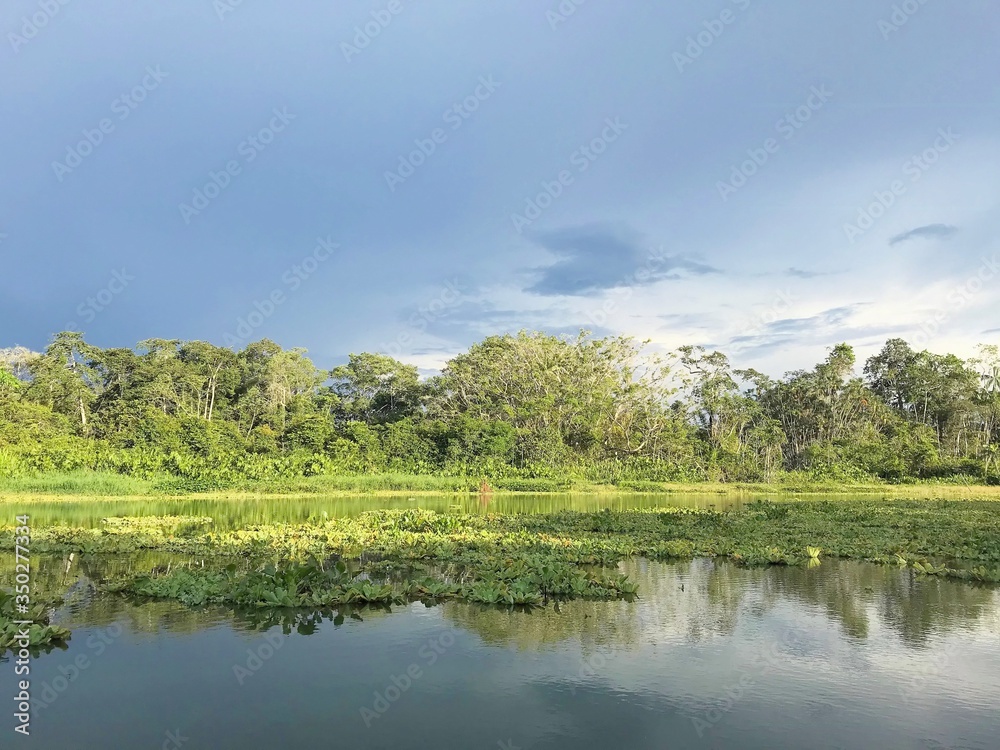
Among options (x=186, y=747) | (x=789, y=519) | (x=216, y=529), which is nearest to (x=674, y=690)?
(x=186, y=747)

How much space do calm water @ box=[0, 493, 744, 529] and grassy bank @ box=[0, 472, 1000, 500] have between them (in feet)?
6.42

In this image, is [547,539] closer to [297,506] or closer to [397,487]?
[297,506]

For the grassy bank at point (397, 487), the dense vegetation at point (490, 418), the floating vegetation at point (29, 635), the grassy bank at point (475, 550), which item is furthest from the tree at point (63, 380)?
the floating vegetation at point (29, 635)

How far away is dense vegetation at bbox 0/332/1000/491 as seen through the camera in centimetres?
3094

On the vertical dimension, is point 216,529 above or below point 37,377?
below

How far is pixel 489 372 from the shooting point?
4291 cm

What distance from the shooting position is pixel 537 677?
5.54 meters

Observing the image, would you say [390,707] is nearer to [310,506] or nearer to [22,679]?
[22,679]

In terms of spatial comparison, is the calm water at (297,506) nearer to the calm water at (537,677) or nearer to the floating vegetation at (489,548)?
the floating vegetation at (489,548)

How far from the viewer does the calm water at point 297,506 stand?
55.5 feet

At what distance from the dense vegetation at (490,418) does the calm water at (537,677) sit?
21276mm

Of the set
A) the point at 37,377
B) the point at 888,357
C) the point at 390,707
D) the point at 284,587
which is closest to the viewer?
the point at 390,707

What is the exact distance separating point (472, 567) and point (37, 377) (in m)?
38.1

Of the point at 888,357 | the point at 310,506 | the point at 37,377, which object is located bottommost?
the point at 310,506
